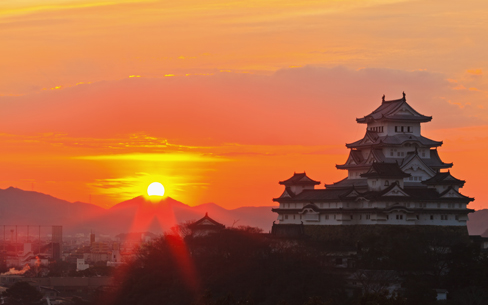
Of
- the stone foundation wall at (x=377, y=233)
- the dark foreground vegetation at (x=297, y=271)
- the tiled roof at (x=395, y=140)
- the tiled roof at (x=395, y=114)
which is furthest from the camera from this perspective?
the tiled roof at (x=395, y=114)

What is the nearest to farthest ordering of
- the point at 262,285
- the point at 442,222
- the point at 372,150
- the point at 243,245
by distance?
1. the point at 262,285
2. the point at 243,245
3. the point at 442,222
4. the point at 372,150

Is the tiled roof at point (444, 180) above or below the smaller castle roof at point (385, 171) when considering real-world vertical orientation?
below

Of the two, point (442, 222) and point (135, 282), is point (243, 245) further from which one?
point (442, 222)

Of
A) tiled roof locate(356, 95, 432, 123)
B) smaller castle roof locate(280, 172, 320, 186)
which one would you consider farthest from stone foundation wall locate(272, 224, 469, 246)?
Result: tiled roof locate(356, 95, 432, 123)

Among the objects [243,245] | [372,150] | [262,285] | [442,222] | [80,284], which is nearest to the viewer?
[262,285]

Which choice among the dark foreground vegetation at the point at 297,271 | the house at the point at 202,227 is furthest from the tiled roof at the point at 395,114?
the house at the point at 202,227

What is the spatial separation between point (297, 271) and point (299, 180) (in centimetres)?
1640

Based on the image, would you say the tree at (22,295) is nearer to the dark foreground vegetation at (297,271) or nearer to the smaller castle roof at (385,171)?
the dark foreground vegetation at (297,271)

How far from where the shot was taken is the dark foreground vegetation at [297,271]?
184 ft

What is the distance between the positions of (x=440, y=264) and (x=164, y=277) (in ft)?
63.9

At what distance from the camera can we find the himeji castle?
65.2m

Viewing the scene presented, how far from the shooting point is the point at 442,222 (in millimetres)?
66250

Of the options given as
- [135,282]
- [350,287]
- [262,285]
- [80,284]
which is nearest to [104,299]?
[135,282]

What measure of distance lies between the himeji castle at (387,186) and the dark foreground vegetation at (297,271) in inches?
144
